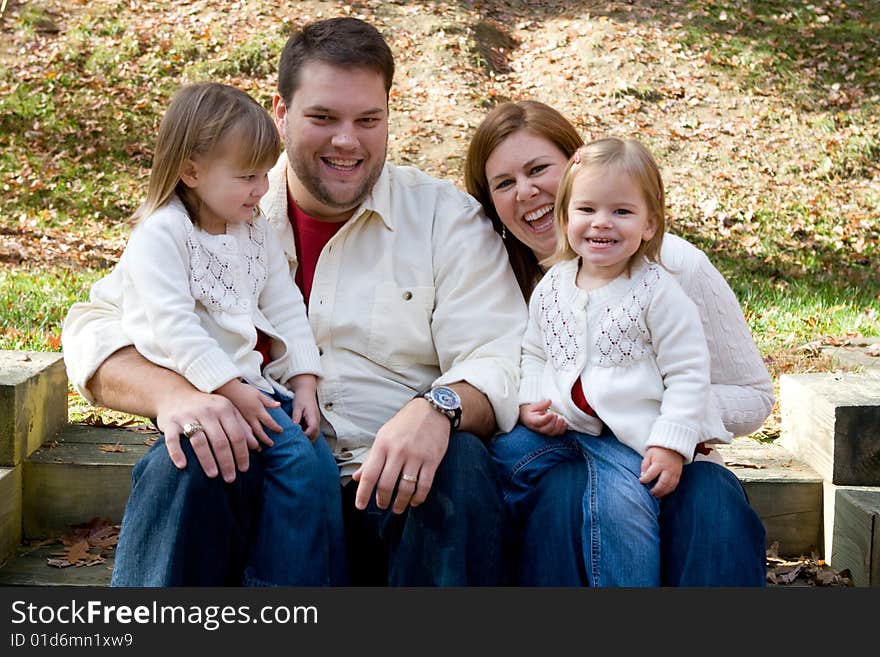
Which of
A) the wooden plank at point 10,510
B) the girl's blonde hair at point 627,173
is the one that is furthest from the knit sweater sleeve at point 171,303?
the girl's blonde hair at point 627,173

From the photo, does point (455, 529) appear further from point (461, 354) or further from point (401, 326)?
point (401, 326)

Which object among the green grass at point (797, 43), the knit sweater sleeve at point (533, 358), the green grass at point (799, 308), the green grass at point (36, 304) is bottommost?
the green grass at point (799, 308)

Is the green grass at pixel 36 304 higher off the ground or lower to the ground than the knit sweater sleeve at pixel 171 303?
lower

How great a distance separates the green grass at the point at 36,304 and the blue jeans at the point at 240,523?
2.53m

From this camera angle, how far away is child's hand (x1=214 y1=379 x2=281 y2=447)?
269cm

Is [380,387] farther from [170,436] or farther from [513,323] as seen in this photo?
[170,436]

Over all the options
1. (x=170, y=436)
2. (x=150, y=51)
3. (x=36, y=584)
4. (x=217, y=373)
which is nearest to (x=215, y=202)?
(x=217, y=373)

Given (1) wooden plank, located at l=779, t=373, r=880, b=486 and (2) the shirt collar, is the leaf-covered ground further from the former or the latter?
(2) the shirt collar

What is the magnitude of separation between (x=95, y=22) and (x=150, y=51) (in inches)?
35.9

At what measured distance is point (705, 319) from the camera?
292 centimetres

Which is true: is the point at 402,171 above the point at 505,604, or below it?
above

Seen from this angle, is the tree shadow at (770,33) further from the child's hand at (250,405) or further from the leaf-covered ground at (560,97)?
the child's hand at (250,405)

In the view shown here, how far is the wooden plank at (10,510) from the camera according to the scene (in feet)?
10.6

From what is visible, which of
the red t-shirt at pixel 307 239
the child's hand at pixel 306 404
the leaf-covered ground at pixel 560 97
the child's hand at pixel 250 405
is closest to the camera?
the child's hand at pixel 250 405
